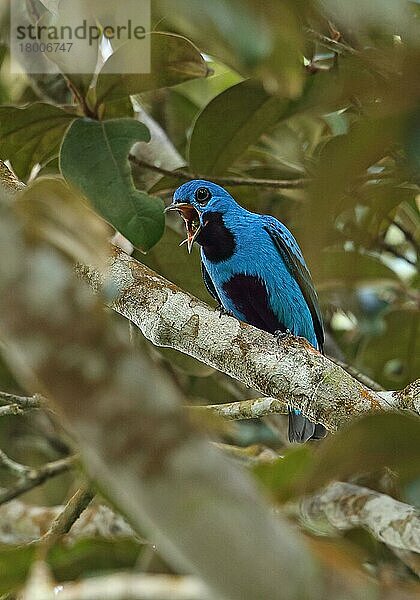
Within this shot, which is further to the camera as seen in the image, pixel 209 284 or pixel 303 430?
pixel 209 284

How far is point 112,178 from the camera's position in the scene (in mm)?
2438

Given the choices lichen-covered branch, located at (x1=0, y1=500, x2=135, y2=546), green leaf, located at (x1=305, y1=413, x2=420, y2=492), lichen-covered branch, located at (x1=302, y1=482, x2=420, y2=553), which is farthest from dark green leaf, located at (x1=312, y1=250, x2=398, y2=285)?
lichen-covered branch, located at (x1=0, y1=500, x2=135, y2=546)

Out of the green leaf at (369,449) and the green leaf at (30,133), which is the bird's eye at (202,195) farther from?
the green leaf at (369,449)

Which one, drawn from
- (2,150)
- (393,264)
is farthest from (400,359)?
(2,150)

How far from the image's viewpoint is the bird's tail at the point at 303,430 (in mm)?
2811

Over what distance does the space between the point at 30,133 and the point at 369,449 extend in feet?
7.01

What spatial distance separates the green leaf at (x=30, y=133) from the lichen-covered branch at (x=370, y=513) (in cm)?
136

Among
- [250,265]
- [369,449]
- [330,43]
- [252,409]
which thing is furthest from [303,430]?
[369,449]

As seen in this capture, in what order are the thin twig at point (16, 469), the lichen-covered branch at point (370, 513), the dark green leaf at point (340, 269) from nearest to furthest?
the dark green leaf at point (340, 269) → the lichen-covered branch at point (370, 513) → the thin twig at point (16, 469)

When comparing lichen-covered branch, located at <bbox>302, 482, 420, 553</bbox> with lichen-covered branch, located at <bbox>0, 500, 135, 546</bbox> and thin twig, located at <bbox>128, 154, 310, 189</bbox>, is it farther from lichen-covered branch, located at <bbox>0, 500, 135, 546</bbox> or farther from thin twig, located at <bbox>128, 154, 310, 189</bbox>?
thin twig, located at <bbox>128, 154, 310, 189</bbox>

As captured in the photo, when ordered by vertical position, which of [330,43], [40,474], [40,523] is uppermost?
[330,43]

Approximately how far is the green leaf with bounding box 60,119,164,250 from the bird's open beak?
54 centimetres

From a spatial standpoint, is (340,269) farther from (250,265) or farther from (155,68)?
(250,265)

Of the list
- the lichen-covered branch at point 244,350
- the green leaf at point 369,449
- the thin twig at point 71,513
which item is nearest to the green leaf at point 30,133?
the lichen-covered branch at point 244,350
